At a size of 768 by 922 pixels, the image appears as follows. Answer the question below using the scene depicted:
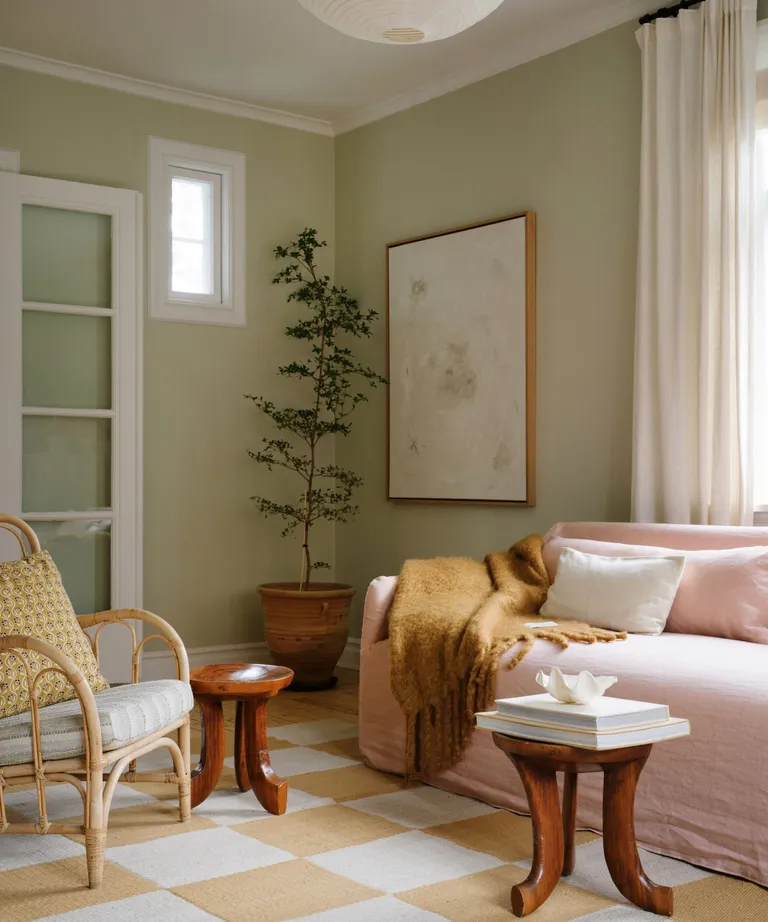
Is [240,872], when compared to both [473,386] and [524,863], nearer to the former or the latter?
[524,863]

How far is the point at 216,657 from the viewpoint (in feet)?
17.7

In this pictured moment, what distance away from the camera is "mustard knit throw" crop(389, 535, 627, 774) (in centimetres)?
326

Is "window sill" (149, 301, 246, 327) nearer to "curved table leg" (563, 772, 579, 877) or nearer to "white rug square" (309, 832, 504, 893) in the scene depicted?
"white rug square" (309, 832, 504, 893)

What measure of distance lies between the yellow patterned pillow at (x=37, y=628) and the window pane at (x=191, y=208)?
2609mm

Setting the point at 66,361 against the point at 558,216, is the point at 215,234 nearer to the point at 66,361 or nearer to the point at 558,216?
the point at 66,361

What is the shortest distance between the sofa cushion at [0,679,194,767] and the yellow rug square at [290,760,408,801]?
66cm

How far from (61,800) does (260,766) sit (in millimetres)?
654

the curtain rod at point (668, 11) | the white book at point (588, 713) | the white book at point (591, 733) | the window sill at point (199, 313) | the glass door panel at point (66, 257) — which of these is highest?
the curtain rod at point (668, 11)

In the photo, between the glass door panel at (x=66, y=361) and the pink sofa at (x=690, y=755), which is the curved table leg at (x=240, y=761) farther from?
the glass door panel at (x=66, y=361)

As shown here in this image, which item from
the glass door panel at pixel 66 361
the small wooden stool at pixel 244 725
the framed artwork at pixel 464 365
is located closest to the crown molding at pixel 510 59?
the framed artwork at pixel 464 365

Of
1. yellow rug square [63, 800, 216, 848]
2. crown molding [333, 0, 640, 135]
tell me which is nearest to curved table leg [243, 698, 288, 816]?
yellow rug square [63, 800, 216, 848]

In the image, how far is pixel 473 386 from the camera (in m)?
4.92

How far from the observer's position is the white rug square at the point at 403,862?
8.64 feet

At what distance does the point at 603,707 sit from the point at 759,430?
6.08 feet
